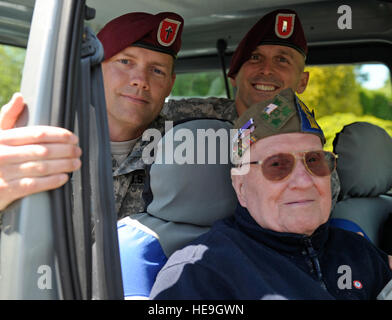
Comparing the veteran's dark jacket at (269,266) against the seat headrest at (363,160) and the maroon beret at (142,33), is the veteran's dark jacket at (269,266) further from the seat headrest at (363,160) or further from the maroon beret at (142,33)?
the maroon beret at (142,33)

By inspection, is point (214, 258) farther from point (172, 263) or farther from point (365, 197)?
point (365, 197)

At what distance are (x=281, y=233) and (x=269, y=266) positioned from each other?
15 centimetres

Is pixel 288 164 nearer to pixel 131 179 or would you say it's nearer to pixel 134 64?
pixel 131 179

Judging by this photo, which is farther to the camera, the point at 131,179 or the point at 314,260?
the point at 131,179

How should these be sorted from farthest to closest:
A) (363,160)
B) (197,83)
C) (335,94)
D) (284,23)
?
(335,94)
(197,83)
(284,23)
(363,160)

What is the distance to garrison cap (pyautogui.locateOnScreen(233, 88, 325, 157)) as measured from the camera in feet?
6.23

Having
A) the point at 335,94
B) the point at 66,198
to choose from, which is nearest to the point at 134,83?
the point at 66,198

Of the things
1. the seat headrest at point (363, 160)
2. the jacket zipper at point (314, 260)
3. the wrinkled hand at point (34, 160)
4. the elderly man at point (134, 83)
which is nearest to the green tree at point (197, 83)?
the elderly man at point (134, 83)

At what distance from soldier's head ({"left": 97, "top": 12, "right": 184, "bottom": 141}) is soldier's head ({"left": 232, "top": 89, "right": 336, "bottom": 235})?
3.03ft

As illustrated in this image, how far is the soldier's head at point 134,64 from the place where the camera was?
264 centimetres

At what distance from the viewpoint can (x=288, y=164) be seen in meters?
1.84

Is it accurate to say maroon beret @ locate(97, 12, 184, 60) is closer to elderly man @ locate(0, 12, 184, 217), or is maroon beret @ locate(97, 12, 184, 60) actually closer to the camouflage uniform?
elderly man @ locate(0, 12, 184, 217)
